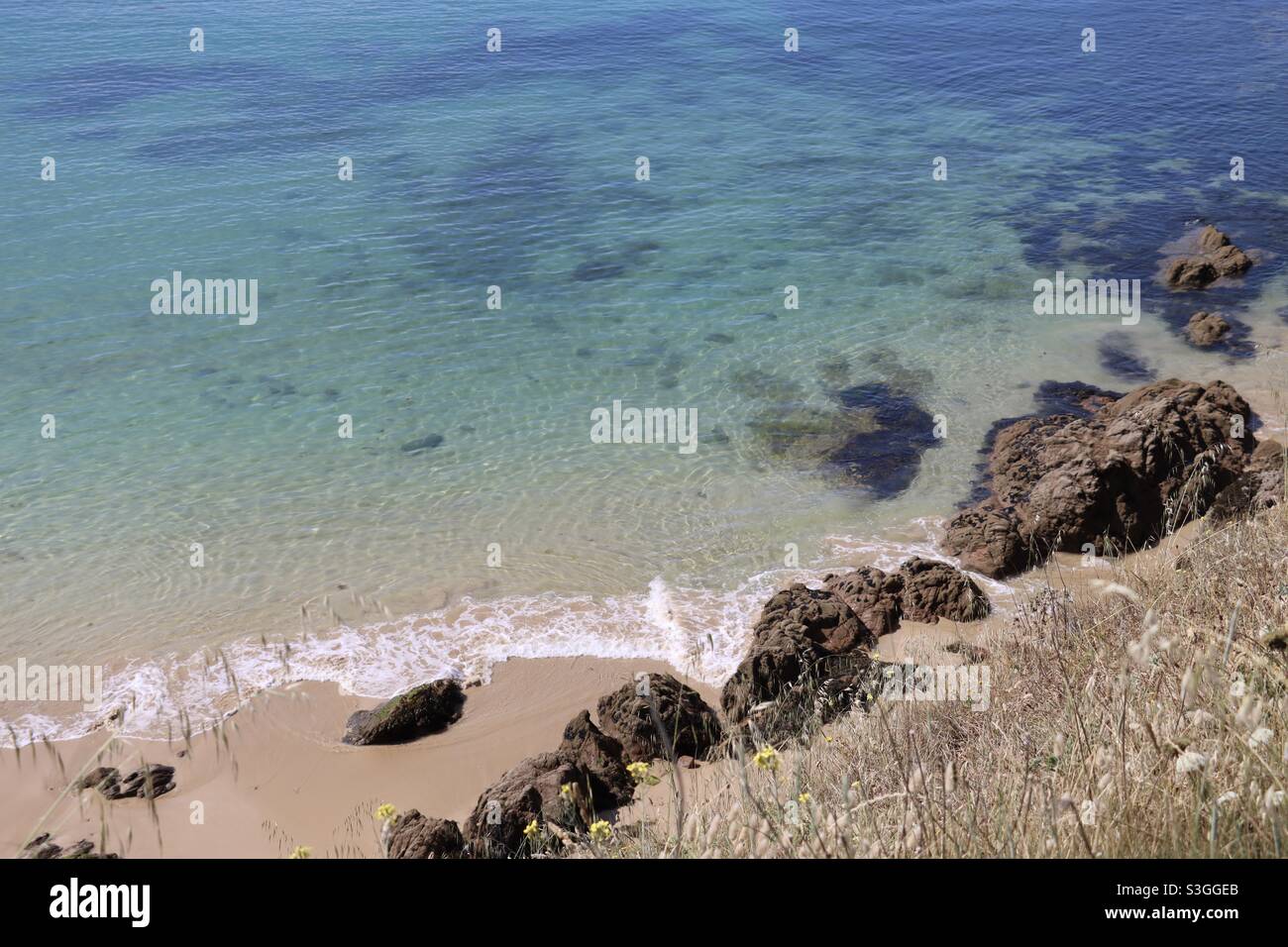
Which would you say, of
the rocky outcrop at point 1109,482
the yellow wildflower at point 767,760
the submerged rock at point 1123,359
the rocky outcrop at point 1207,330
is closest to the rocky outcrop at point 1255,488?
the rocky outcrop at point 1109,482

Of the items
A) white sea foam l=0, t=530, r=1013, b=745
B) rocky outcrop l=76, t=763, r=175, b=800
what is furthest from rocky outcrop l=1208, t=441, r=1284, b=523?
rocky outcrop l=76, t=763, r=175, b=800

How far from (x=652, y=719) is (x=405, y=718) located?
243 cm

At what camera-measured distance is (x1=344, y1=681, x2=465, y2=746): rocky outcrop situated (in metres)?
9.22

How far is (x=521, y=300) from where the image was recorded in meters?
18.6

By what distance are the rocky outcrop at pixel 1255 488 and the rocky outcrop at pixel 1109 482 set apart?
0.21 meters

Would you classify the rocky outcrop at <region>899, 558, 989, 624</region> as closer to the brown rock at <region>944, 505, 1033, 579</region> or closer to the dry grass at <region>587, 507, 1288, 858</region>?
the brown rock at <region>944, 505, 1033, 579</region>

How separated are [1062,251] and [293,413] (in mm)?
15354

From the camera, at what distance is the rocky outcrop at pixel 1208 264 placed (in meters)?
18.6

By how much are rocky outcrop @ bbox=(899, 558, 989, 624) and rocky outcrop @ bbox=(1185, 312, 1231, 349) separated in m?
8.86

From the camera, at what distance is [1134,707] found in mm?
4016

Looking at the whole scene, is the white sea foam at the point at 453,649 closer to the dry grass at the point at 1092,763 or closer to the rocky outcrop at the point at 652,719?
the rocky outcrop at the point at 652,719

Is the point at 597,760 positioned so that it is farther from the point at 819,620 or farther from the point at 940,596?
the point at 940,596
